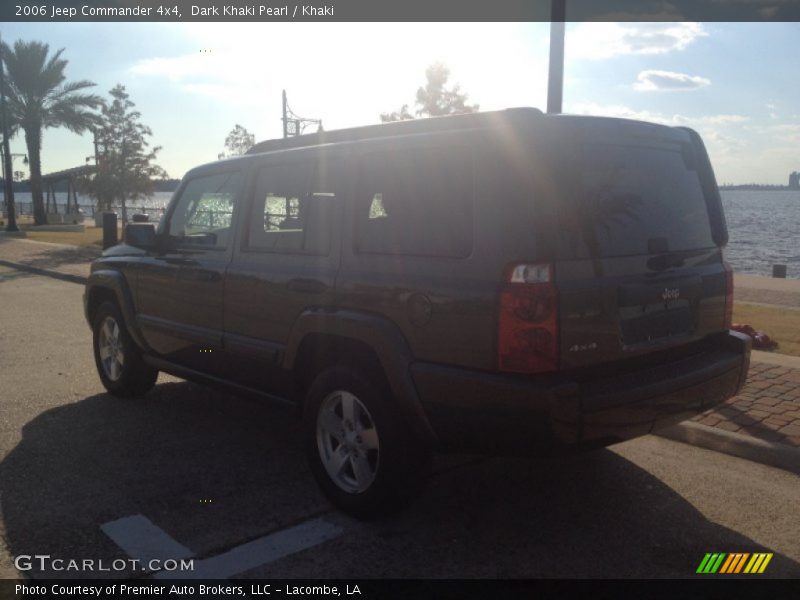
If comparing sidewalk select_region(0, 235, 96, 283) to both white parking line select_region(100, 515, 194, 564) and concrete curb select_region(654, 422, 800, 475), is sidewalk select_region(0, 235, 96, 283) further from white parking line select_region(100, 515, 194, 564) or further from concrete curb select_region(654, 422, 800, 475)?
concrete curb select_region(654, 422, 800, 475)

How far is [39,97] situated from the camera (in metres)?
36.5

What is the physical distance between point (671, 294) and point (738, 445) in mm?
1756

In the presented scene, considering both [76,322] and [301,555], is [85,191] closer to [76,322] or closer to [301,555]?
[76,322]

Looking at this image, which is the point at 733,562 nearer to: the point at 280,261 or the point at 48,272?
the point at 280,261

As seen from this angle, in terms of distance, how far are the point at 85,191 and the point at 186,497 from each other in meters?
38.1

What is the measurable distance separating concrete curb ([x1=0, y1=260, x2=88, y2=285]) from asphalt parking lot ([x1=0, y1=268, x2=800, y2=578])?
10.1 m

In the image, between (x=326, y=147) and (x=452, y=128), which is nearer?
(x=452, y=128)

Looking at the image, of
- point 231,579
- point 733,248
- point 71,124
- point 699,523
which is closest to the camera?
point 231,579

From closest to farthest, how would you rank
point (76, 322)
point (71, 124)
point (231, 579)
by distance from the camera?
point (231, 579)
point (76, 322)
point (71, 124)

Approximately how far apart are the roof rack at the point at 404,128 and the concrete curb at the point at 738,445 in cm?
273

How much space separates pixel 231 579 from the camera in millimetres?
3248

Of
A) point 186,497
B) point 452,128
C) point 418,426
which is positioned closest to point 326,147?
point 452,128

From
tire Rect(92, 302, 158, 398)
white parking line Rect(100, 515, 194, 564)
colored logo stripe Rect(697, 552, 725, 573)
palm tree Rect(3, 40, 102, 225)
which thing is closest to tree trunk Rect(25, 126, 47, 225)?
palm tree Rect(3, 40, 102, 225)

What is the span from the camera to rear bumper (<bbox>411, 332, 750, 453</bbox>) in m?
3.17
